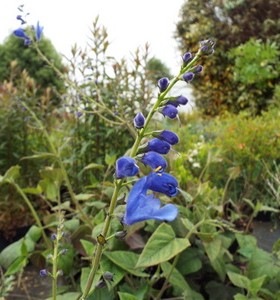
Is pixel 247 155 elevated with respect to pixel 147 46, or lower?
lower

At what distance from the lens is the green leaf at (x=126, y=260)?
5.45ft

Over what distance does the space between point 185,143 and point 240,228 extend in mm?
1566

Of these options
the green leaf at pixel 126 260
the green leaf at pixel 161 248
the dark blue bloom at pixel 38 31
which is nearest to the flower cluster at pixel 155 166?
the green leaf at pixel 161 248

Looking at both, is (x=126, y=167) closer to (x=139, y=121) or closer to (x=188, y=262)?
(x=139, y=121)

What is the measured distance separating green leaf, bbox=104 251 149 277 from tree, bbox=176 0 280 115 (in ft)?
21.7

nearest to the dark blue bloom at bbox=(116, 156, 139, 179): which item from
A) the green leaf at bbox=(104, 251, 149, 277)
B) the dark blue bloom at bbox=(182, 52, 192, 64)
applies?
the dark blue bloom at bbox=(182, 52, 192, 64)

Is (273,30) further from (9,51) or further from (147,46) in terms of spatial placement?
(147,46)

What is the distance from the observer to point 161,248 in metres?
1.59

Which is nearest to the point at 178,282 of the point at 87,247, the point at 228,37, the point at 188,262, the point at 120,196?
the point at 188,262

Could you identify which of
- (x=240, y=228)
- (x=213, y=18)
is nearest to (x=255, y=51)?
(x=213, y=18)

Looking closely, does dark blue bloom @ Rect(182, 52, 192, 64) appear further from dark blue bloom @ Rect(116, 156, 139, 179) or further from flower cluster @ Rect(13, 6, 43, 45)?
flower cluster @ Rect(13, 6, 43, 45)

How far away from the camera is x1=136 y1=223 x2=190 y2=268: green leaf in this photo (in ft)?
5.08

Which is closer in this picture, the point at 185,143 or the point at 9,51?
the point at 185,143

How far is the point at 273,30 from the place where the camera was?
27.5 ft
